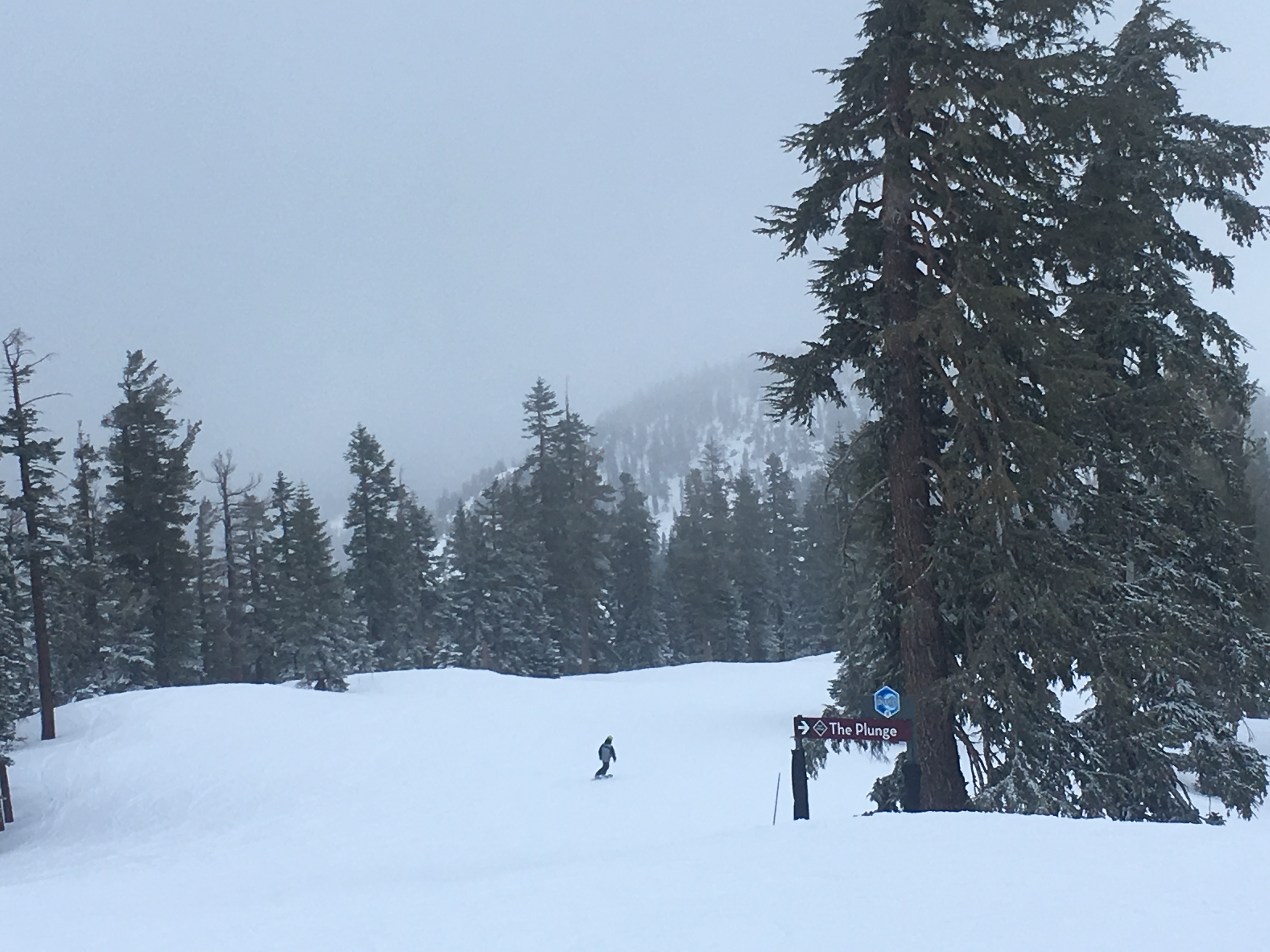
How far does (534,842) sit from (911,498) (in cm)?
1211

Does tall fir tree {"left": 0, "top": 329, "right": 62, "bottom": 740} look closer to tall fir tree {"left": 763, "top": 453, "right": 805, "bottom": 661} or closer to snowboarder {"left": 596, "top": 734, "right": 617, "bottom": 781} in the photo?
snowboarder {"left": 596, "top": 734, "right": 617, "bottom": 781}

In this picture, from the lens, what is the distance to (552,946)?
22.0 ft

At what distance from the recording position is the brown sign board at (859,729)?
33.7 ft

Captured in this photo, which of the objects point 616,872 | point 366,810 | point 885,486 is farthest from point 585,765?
point 616,872

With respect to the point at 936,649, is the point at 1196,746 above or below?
below

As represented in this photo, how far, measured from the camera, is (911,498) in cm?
1137

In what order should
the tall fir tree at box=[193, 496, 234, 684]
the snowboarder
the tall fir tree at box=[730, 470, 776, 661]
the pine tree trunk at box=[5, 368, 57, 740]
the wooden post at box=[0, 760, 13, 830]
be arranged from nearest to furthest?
the wooden post at box=[0, 760, 13, 830]
the snowboarder
the pine tree trunk at box=[5, 368, 57, 740]
the tall fir tree at box=[193, 496, 234, 684]
the tall fir tree at box=[730, 470, 776, 661]

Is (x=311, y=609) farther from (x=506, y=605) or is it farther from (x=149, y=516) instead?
(x=506, y=605)

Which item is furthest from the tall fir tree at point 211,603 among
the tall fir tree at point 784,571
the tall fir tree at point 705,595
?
the tall fir tree at point 784,571

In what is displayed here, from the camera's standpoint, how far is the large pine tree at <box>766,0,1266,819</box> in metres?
10.5

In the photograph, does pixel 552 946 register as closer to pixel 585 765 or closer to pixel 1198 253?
pixel 1198 253

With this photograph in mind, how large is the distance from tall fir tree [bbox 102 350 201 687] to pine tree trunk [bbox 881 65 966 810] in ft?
119

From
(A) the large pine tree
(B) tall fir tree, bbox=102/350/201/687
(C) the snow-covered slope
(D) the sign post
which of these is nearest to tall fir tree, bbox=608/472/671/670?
(C) the snow-covered slope

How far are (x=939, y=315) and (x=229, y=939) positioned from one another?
9.20m
